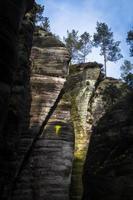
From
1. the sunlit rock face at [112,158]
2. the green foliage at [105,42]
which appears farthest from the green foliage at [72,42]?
the sunlit rock face at [112,158]

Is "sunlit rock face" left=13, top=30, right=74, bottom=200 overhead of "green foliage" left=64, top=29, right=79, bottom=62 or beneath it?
beneath

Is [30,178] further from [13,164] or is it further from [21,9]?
[21,9]

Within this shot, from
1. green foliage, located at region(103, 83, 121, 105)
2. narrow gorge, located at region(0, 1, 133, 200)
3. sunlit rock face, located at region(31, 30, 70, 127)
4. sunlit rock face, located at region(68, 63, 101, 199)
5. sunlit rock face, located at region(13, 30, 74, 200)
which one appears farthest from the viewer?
green foliage, located at region(103, 83, 121, 105)

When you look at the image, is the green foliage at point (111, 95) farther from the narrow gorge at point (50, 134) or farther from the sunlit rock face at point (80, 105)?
the sunlit rock face at point (80, 105)

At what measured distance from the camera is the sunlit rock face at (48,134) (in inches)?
871

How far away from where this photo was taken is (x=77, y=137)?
102 feet

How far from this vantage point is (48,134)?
82.1 ft

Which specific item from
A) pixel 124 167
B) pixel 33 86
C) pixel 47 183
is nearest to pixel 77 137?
pixel 33 86

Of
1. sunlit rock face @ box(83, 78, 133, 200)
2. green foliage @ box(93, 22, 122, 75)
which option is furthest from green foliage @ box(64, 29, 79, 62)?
sunlit rock face @ box(83, 78, 133, 200)

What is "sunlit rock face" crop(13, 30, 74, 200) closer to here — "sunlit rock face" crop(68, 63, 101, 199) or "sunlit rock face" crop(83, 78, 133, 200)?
"sunlit rock face" crop(83, 78, 133, 200)

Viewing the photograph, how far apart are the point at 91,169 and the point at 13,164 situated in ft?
14.1

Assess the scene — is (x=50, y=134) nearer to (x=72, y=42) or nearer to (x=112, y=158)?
(x=112, y=158)

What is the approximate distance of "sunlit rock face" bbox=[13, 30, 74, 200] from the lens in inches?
871

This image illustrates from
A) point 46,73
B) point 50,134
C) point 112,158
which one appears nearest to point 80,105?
point 46,73
